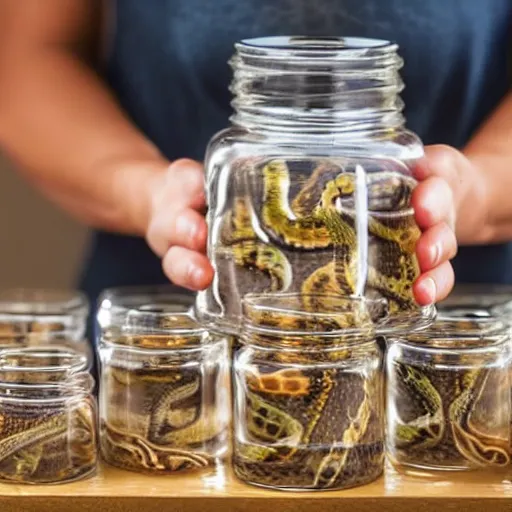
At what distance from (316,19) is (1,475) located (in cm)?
50

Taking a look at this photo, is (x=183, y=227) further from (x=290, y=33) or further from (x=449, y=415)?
(x=290, y=33)

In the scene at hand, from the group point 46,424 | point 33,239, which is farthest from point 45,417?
point 33,239

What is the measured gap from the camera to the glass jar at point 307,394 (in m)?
0.66

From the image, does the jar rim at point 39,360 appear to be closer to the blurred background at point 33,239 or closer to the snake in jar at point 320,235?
the snake in jar at point 320,235

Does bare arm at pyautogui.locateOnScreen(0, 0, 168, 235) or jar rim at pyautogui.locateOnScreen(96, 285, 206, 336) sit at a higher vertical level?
bare arm at pyautogui.locateOnScreen(0, 0, 168, 235)

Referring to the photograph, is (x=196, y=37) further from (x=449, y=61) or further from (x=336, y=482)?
(x=336, y=482)

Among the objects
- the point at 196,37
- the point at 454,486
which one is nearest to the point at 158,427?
the point at 454,486

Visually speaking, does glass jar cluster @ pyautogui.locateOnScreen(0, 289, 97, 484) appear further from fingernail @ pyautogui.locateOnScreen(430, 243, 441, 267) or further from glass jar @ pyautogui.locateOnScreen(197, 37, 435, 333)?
fingernail @ pyautogui.locateOnScreen(430, 243, 441, 267)

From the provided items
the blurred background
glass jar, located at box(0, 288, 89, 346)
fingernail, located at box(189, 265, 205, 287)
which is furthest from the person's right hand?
the blurred background

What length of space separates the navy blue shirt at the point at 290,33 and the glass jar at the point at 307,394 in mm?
412

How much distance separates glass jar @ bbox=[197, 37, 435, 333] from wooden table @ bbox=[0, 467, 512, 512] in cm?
8

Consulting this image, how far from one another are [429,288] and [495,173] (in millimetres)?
243

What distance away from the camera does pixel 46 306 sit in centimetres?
93

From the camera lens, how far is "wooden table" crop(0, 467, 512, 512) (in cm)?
67
